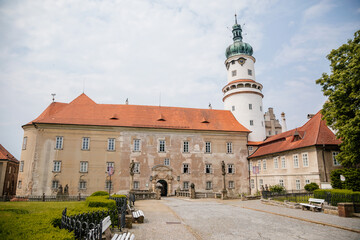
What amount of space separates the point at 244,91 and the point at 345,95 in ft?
79.9

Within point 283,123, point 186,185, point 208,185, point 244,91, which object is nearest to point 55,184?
point 186,185

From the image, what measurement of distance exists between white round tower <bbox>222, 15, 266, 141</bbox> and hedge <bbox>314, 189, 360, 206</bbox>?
24.0 meters

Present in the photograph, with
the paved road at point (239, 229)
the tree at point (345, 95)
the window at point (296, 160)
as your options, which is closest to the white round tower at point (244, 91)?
the window at point (296, 160)

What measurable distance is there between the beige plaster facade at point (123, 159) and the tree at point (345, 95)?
18.4 meters

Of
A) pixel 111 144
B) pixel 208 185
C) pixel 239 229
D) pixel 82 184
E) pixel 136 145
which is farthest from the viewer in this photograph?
pixel 208 185

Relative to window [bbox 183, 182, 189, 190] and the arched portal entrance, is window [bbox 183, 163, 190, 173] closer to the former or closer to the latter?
window [bbox 183, 182, 189, 190]

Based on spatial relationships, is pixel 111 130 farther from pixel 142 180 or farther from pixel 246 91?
pixel 246 91

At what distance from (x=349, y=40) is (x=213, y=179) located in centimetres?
2457

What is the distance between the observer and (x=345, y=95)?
792 inches

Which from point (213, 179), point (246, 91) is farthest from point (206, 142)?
point (246, 91)

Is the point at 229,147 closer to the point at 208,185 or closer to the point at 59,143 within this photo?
the point at 208,185

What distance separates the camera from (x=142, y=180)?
114 ft

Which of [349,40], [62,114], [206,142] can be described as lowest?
[206,142]

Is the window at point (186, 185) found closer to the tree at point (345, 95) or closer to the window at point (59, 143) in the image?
the window at point (59, 143)
